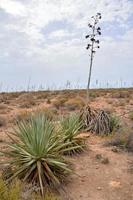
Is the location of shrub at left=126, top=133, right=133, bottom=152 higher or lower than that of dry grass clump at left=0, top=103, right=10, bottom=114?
lower

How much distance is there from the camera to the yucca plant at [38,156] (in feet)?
22.3

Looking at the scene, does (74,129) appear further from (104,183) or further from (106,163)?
(104,183)

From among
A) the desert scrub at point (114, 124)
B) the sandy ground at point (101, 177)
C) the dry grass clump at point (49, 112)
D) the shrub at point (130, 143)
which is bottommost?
the sandy ground at point (101, 177)

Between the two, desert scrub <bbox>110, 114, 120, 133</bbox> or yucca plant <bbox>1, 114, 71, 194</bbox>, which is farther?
desert scrub <bbox>110, 114, 120, 133</bbox>

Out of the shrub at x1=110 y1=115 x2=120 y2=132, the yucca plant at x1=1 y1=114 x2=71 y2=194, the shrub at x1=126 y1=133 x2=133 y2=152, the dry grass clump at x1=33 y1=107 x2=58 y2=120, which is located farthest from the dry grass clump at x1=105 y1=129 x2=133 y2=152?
the yucca plant at x1=1 y1=114 x2=71 y2=194

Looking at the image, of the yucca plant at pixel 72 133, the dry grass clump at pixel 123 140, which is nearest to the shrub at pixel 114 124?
the dry grass clump at pixel 123 140

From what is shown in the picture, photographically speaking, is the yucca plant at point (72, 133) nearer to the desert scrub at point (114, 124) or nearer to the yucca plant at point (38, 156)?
the yucca plant at point (38, 156)

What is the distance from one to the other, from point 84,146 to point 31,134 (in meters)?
2.30

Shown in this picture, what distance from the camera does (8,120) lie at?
1422 cm

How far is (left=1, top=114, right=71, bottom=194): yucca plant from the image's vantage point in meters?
6.79

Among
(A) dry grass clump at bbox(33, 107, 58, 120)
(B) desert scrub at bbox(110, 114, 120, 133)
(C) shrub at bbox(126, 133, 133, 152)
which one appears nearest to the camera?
(C) shrub at bbox(126, 133, 133, 152)

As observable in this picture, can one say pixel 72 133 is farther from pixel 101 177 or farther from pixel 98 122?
pixel 98 122

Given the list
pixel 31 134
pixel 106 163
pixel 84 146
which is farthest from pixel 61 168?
pixel 84 146

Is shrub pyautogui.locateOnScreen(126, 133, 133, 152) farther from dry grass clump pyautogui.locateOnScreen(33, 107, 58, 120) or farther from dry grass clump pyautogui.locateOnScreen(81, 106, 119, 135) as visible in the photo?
dry grass clump pyautogui.locateOnScreen(33, 107, 58, 120)
